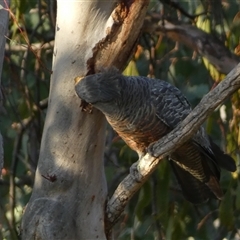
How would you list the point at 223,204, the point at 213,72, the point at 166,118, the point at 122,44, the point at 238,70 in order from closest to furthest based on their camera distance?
1. the point at 238,70
2. the point at 122,44
3. the point at 166,118
4. the point at 223,204
5. the point at 213,72

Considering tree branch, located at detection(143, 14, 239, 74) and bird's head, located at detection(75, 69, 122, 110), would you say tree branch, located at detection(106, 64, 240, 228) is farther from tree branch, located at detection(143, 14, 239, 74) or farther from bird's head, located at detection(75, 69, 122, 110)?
tree branch, located at detection(143, 14, 239, 74)

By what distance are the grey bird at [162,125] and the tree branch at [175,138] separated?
10.6 inches

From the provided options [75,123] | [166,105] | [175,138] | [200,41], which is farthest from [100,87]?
[200,41]

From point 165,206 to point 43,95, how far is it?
1.02m

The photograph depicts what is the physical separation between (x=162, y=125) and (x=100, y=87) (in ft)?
1.44

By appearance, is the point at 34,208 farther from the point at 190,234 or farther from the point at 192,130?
the point at 190,234

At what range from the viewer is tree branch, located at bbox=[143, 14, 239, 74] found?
289 centimetres

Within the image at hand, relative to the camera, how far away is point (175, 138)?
1.91m

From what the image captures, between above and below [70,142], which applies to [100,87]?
above

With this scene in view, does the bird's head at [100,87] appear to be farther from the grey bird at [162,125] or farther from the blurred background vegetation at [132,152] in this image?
the blurred background vegetation at [132,152]

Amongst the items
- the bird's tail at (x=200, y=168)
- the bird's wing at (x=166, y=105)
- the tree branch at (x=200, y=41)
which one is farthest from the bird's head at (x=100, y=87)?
the tree branch at (x=200, y=41)

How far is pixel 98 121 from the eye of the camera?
6.93 feet

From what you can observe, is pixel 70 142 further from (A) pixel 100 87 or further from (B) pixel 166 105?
(B) pixel 166 105

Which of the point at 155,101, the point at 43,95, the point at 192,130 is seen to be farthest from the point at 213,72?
the point at 192,130
